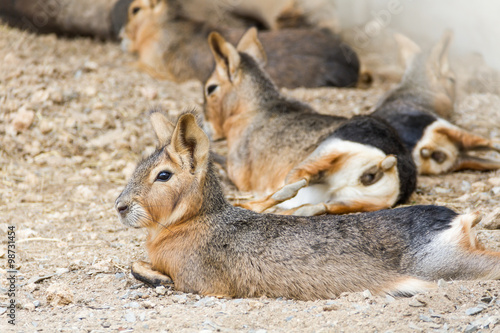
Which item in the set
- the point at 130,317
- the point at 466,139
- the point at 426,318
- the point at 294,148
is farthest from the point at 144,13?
the point at 426,318

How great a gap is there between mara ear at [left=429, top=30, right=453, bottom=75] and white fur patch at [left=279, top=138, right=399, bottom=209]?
258 cm

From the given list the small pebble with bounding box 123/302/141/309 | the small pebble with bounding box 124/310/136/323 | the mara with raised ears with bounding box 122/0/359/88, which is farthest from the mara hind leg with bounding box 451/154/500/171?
the small pebble with bounding box 124/310/136/323

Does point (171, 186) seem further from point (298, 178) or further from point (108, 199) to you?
point (108, 199)

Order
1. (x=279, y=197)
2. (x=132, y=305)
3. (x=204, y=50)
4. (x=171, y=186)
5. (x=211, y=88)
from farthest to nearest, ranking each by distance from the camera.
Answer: (x=204, y=50)
(x=211, y=88)
(x=279, y=197)
(x=171, y=186)
(x=132, y=305)

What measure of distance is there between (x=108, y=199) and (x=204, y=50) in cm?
383

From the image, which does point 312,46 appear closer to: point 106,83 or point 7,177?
point 106,83

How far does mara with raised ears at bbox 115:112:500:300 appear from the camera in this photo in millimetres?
3463

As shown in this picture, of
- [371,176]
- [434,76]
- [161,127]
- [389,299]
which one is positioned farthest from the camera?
[434,76]

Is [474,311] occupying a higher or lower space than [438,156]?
higher

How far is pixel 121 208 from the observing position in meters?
3.78

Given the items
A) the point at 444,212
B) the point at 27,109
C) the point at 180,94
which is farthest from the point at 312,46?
the point at 444,212

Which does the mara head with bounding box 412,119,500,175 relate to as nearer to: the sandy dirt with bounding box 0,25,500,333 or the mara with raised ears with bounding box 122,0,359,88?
the sandy dirt with bounding box 0,25,500,333

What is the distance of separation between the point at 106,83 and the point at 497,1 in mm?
4672

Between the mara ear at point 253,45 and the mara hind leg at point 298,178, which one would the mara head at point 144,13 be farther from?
the mara hind leg at point 298,178
